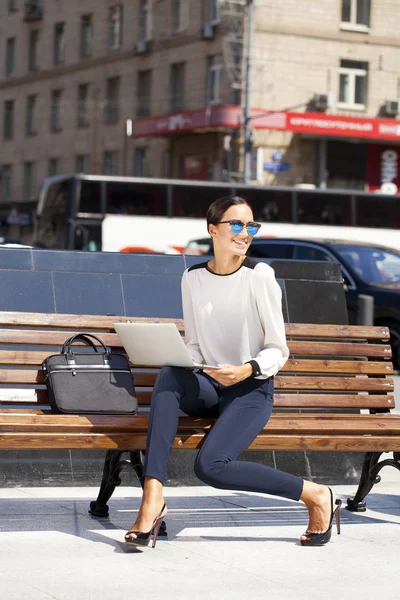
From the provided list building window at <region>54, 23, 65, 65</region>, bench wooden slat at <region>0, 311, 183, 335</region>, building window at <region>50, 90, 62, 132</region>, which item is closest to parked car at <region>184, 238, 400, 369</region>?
bench wooden slat at <region>0, 311, 183, 335</region>

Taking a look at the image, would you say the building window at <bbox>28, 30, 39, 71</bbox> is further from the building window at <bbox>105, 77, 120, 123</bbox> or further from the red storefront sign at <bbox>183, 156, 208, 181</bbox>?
the red storefront sign at <bbox>183, 156, 208, 181</bbox>

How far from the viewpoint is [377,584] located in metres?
4.82

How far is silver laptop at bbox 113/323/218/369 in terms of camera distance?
5.34 m

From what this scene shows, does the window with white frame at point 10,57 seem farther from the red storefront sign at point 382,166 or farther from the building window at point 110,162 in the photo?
the red storefront sign at point 382,166

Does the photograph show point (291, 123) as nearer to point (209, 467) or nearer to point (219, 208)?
point (219, 208)

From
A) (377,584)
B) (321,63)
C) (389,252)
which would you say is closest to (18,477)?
(377,584)

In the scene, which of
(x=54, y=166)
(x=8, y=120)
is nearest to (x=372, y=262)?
(x=54, y=166)

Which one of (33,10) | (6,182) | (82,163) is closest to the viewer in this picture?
(82,163)

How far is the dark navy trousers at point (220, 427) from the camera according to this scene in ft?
17.4

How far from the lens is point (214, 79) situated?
145ft

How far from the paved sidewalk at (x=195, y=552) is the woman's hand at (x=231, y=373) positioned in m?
0.71

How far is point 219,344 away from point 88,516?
3.66ft

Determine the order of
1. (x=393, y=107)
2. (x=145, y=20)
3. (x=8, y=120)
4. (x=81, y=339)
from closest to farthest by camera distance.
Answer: (x=81, y=339), (x=393, y=107), (x=145, y=20), (x=8, y=120)

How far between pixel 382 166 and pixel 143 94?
10.1 m
